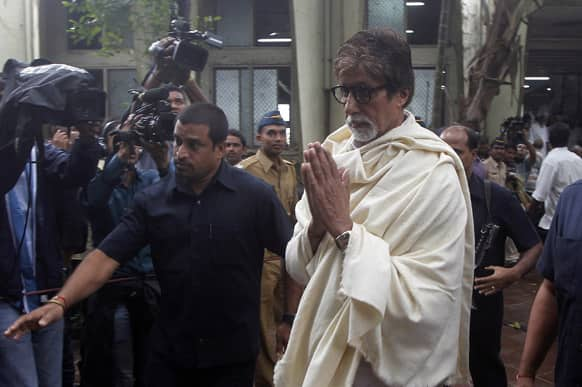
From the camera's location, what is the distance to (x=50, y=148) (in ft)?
13.9

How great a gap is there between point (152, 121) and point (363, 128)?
195 cm

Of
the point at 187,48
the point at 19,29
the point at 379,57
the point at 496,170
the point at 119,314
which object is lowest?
the point at 119,314

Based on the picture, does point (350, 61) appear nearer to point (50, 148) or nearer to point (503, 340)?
point (50, 148)

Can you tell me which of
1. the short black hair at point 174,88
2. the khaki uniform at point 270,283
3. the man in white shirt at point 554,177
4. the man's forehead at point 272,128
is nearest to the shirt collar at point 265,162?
the khaki uniform at point 270,283

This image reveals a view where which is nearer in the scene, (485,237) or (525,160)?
(485,237)

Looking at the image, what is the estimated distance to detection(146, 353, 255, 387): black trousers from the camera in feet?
11.4

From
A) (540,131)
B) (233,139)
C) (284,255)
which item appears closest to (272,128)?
(233,139)

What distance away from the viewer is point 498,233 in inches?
182

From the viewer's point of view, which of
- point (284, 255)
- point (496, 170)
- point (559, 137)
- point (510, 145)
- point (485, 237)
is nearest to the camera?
point (284, 255)

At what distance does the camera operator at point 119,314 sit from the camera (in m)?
4.54

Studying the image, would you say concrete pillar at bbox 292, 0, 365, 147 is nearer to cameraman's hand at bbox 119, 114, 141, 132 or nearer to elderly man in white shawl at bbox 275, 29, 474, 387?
cameraman's hand at bbox 119, 114, 141, 132

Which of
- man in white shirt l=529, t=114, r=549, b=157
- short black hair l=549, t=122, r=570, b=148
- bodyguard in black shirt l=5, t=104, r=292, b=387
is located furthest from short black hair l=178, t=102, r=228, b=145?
man in white shirt l=529, t=114, r=549, b=157

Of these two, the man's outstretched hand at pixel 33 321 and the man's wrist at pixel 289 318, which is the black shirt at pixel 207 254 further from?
the man's outstretched hand at pixel 33 321

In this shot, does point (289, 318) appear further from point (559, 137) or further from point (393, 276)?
point (559, 137)
